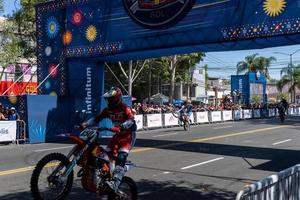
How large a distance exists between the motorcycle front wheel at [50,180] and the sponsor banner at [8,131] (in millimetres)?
13819

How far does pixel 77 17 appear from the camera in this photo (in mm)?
22484

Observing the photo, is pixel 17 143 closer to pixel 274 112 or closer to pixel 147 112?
pixel 147 112

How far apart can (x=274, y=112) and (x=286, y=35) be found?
131ft

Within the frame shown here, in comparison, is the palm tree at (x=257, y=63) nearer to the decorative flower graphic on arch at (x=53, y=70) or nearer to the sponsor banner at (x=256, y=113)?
A: the sponsor banner at (x=256, y=113)

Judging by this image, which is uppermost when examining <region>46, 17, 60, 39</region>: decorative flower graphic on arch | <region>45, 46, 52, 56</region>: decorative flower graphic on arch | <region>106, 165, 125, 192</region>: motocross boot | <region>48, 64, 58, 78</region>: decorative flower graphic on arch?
<region>46, 17, 60, 39</region>: decorative flower graphic on arch

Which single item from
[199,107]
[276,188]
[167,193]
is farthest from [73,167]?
[199,107]

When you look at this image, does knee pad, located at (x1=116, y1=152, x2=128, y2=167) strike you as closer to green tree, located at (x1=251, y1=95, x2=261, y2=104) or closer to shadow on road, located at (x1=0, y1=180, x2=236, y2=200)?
shadow on road, located at (x1=0, y1=180, x2=236, y2=200)

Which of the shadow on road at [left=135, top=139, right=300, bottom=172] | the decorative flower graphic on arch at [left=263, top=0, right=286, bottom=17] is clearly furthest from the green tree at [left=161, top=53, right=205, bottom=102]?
the decorative flower graphic on arch at [left=263, top=0, right=286, bottom=17]

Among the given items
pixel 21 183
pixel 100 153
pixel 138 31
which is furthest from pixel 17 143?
pixel 100 153

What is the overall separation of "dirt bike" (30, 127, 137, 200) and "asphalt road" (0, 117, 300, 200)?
4.47ft

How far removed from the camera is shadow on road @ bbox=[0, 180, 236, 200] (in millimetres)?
8547

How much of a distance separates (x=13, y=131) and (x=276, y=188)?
17293 mm

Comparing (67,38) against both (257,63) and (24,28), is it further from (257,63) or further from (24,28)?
(257,63)

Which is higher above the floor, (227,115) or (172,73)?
(172,73)
